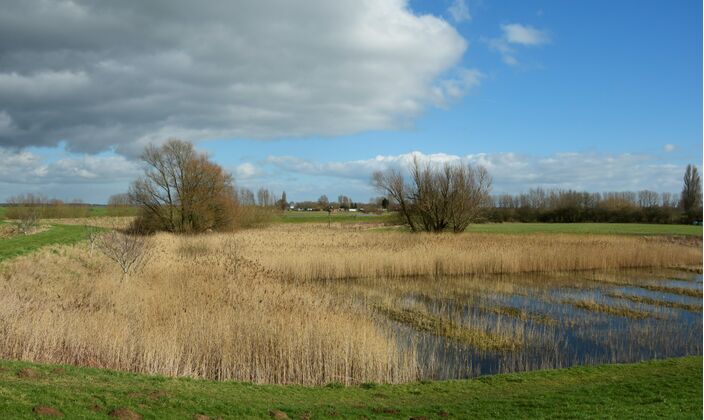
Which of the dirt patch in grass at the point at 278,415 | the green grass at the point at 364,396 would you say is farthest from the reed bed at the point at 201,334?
the dirt patch in grass at the point at 278,415

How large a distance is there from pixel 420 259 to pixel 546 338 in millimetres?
11927

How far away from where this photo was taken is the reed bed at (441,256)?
2292 cm

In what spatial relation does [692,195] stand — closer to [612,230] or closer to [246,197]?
[612,230]

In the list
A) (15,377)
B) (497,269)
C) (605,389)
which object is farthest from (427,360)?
(497,269)

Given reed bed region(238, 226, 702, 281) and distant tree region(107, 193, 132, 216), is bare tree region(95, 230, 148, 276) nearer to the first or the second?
reed bed region(238, 226, 702, 281)

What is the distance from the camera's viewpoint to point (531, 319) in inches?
564

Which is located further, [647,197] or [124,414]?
[647,197]

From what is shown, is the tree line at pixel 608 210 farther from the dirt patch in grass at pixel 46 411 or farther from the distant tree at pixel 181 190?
the dirt patch in grass at pixel 46 411

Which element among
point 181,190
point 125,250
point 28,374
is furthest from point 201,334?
point 181,190

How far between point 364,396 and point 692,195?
8472cm

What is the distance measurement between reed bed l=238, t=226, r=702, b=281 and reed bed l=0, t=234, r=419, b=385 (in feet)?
28.9

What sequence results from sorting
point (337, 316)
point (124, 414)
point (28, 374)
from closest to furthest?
1. point (124, 414)
2. point (28, 374)
3. point (337, 316)

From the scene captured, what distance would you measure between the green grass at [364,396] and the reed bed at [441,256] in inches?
525

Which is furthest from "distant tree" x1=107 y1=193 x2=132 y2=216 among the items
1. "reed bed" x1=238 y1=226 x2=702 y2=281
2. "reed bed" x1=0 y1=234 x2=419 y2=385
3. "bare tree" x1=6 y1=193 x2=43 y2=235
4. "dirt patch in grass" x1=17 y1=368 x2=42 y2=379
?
"dirt patch in grass" x1=17 y1=368 x2=42 y2=379
